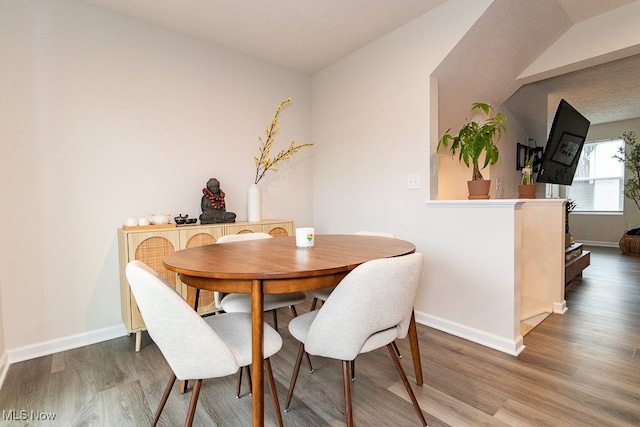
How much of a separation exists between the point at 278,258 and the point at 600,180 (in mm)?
7771

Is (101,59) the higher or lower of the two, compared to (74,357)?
higher

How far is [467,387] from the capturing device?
5.38 feet

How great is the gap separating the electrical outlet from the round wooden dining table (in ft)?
3.64

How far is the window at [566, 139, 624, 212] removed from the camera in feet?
20.1

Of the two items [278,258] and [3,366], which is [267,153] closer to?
[278,258]

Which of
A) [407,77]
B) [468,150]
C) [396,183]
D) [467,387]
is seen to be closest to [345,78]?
[407,77]

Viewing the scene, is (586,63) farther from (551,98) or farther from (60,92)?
(60,92)

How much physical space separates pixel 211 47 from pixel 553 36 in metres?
2.96

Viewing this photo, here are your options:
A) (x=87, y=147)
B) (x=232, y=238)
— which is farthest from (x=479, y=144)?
(x=87, y=147)

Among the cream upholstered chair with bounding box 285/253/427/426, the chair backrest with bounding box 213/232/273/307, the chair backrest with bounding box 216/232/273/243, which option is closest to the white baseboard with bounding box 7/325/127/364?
the chair backrest with bounding box 213/232/273/307

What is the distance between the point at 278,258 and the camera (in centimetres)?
136

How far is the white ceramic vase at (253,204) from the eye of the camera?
9.55ft

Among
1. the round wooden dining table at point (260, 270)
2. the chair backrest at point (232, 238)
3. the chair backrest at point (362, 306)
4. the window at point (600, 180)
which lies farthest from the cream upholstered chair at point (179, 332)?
the window at point (600, 180)

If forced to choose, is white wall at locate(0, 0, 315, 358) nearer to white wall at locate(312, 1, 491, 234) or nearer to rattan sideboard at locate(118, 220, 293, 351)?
rattan sideboard at locate(118, 220, 293, 351)
